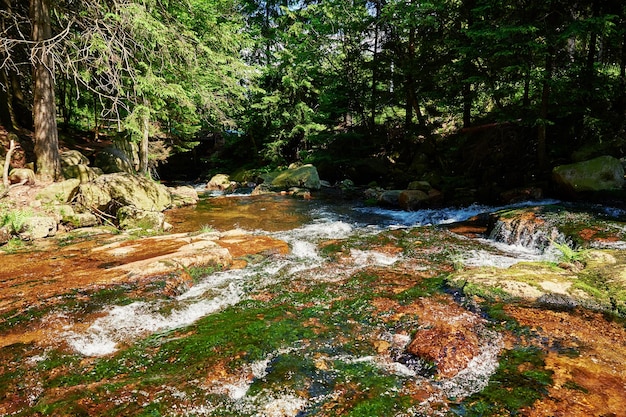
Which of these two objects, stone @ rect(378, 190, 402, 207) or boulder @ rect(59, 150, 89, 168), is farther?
stone @ rect(378, 190, 402, 207)

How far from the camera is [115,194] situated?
10523 millimetres

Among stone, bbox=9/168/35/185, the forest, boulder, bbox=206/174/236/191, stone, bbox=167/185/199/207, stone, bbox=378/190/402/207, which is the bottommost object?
stone, bbox=378/190/402/207

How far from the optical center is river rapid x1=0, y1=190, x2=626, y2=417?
3.04 m

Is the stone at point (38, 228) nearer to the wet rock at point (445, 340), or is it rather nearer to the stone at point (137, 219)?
the stone at point (137, 219)

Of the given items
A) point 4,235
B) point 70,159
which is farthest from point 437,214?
point 70,159

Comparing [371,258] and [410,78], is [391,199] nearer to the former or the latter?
[410,78]

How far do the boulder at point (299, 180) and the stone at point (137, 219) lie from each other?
31.7 feet

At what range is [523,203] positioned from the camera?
11047 millimetres

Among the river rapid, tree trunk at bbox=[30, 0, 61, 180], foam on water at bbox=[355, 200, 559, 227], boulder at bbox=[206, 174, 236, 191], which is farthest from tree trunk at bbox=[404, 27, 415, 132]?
tree trunk at bbox=[30, 0, 61, 180]

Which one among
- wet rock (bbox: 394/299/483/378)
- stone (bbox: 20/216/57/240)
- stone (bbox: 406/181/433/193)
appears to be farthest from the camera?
stone (bbox: 406/181/433/193)

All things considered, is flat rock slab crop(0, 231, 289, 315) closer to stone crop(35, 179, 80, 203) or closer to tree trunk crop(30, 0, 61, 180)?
stone crop(35, 179, 80, 203)

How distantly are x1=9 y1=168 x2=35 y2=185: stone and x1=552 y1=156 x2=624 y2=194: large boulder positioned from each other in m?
14.7

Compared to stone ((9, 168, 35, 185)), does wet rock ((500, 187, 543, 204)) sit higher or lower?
lower

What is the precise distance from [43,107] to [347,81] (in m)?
16.1
